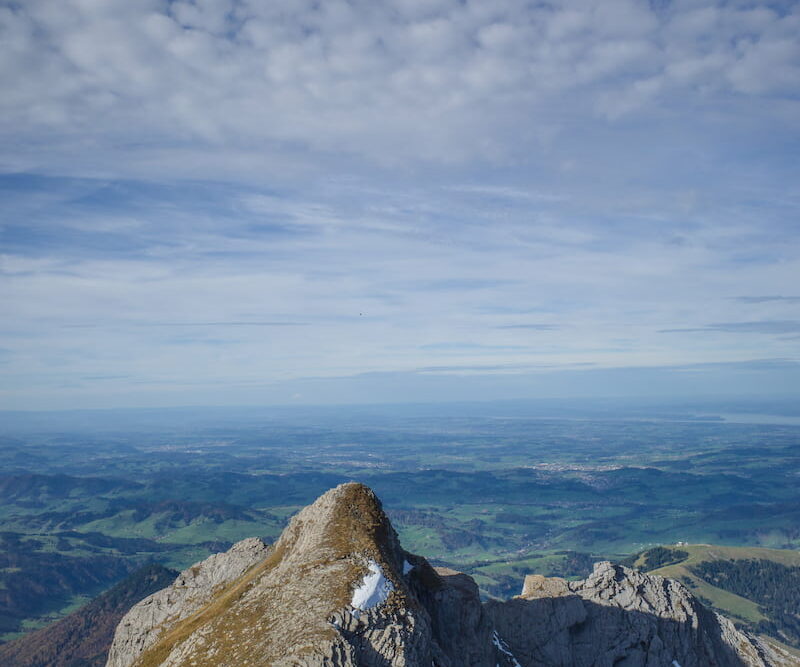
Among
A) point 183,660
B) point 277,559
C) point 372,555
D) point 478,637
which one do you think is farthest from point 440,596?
point 183,660

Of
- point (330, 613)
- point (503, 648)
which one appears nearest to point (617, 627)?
point (503, 648)

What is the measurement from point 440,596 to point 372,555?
12800 millimetres

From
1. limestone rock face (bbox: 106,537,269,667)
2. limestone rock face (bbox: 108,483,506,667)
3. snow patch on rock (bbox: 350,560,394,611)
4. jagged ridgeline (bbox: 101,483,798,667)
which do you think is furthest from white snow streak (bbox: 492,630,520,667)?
limestone rock face (bbox: 106,537,269,667)

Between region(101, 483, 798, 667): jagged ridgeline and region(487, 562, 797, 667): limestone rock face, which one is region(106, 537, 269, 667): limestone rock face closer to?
region(101, 483, 798, 667): jagged ridgeline

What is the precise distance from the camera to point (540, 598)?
80.0 meters

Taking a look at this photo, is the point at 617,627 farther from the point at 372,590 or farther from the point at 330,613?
Result: the point at 330,613

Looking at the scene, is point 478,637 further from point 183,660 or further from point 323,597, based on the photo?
point 183,660

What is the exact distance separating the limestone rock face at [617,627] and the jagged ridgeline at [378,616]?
0.17 meters

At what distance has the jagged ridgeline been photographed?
4319cm

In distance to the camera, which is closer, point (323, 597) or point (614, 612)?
point (323, 597)

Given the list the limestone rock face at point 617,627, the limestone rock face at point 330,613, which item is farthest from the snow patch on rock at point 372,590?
the limestone rock face at point 617,627

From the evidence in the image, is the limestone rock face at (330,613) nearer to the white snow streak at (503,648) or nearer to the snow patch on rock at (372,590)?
the snow patch on rock at (372,590)

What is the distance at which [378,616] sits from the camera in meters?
44.6

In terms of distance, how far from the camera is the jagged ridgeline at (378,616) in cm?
4319
